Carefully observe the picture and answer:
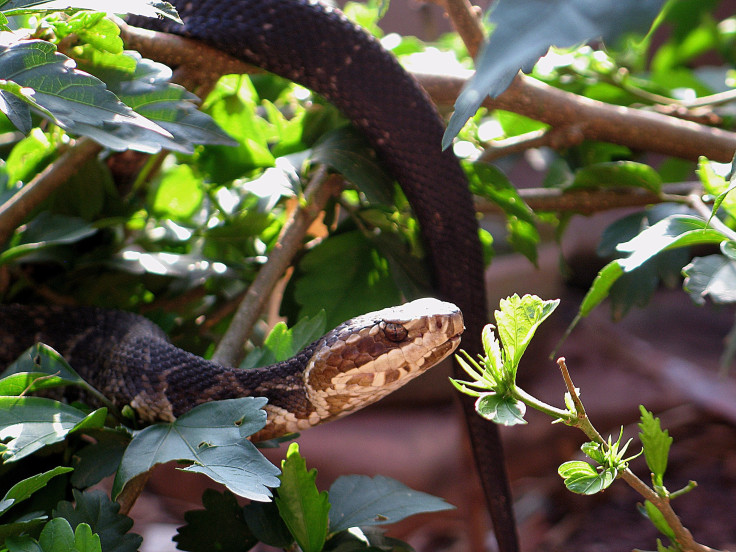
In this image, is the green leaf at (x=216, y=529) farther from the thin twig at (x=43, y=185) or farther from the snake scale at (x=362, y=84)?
the thin twig at (x=43, y=185)

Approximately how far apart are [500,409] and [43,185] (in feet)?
2.14

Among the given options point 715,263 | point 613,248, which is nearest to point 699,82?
point 613,248

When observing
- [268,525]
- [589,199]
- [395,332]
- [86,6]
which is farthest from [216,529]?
[589,199]

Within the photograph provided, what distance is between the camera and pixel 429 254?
91 centimetres

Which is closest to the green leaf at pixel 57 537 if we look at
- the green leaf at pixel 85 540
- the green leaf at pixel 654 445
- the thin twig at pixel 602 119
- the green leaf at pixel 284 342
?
the green leaf at pixel 85 540

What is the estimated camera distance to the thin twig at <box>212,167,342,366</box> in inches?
31.3

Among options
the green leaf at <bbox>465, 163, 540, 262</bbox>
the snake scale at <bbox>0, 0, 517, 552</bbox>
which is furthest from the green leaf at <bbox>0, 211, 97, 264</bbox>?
the green leaf at <bbox>465, 163, 540, 262</bbox>

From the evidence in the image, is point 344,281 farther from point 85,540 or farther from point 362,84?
point 85,540

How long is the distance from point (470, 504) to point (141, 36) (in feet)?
3.55

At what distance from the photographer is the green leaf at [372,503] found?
668mm

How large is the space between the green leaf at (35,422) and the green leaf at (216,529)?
164mm

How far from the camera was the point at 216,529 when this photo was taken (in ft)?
2.32

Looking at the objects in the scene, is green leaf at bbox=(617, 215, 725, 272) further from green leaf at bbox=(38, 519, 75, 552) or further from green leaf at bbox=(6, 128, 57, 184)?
green leaf at bbox=(6, 128, 57, 184)

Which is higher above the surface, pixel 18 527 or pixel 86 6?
pixel 86 6
